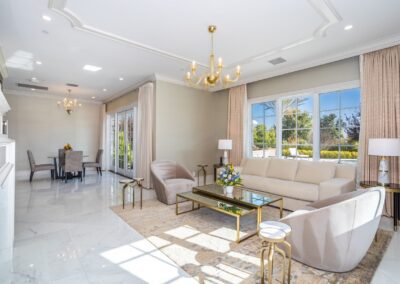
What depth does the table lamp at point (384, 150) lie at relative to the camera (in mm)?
3109

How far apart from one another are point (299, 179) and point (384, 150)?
5.07 feet

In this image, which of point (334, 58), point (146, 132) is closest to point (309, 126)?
point (334, 58)

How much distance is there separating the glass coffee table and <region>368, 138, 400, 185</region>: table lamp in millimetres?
1564

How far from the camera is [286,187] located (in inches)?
157

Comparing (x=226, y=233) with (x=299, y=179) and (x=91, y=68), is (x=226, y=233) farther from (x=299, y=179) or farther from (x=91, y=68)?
(x=91, y=68)

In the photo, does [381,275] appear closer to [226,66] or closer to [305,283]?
[305,283]

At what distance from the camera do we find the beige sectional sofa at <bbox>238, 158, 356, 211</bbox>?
3588 millimetres

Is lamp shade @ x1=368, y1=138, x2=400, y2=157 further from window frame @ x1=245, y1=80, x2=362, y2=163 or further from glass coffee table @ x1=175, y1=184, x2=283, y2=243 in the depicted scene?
glass coffee table @ x1=175, y1=184, x2=283, y2=243

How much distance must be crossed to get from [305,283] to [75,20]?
4120 millimetres

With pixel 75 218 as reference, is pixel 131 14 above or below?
above

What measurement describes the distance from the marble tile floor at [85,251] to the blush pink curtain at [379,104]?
0.86 m

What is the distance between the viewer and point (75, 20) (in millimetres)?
2994

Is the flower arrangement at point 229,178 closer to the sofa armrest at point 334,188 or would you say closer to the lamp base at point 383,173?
the sofa armrest at point 334,188

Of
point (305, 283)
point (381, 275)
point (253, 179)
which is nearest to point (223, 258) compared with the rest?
point (305, 283)
